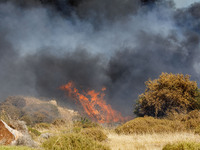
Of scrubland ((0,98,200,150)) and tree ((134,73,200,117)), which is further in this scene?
tree ((134,73,200,117))

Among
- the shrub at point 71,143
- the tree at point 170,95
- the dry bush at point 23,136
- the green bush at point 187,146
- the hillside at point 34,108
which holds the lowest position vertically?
the green bush at point 187,146

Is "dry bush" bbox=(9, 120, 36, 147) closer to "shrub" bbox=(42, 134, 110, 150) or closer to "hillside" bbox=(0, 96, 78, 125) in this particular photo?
"shrub" bbox=(42, 134, 110, 150)

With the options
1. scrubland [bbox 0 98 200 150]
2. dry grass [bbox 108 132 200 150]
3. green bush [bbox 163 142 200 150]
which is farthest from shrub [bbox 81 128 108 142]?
green bush [bbox 163 142 200 150]

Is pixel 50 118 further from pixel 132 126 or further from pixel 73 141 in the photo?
pixel 73 141

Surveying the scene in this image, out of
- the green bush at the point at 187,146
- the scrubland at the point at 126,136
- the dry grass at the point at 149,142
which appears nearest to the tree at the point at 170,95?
the scrubland at the point at 126,136

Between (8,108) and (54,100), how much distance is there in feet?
45.5

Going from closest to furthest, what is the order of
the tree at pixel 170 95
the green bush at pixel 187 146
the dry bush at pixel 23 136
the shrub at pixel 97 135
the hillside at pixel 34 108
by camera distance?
the green bush at pixel 187 146 < the dry bush at pixel 23 136 < the shrub at pixel 97 135 < the tree at pixel 170 95 < the hillside at pixel 34 108

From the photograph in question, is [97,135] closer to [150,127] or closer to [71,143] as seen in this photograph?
[150,127]

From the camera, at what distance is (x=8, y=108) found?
41.3m

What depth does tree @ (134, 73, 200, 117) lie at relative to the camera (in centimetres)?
2464

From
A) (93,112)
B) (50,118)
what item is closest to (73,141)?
(93,112)

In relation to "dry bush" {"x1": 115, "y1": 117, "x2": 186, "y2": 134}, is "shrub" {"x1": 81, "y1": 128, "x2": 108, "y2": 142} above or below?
below

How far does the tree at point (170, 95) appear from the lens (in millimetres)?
24641

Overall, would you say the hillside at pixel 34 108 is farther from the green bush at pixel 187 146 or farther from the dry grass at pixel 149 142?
→ the green bush at pixel 187 146
